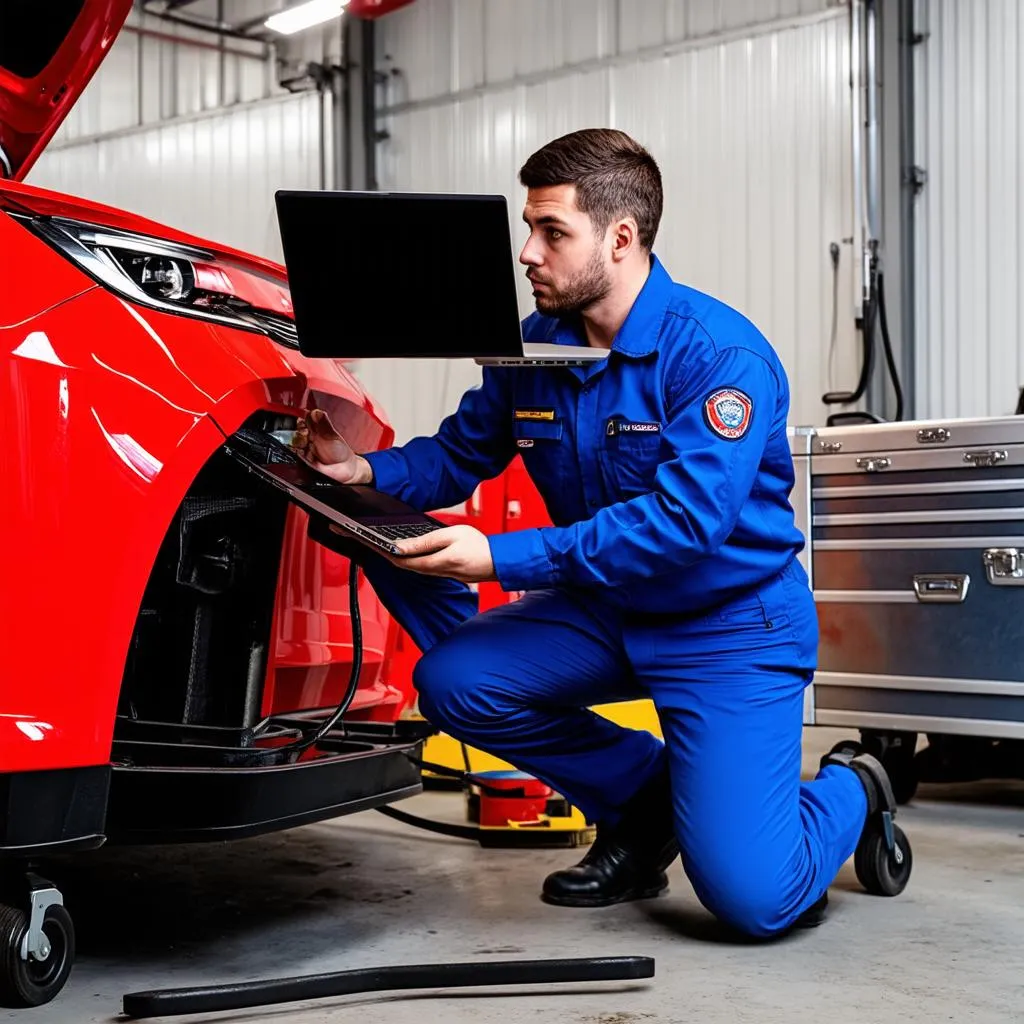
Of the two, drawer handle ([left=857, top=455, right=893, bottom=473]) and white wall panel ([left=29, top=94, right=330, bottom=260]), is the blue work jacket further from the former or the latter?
white wall panel ([left=29, top=94, right=330, bottom=260])

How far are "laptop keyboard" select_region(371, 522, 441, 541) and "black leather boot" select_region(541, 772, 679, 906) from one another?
0.64 meters

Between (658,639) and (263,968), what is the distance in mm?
757

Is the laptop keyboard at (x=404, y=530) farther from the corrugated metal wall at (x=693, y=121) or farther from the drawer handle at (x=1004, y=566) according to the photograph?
the corrugated metal wall at (x=693, y=121)

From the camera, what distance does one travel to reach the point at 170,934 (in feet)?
6.89

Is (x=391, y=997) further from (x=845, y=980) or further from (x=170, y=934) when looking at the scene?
(x=845, y=980)

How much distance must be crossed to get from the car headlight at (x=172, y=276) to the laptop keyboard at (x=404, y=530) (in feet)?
1.06

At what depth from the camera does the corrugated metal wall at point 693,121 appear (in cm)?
691

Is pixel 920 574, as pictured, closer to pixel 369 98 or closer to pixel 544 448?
pixel 544 448

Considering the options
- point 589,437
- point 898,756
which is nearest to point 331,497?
point 589,437

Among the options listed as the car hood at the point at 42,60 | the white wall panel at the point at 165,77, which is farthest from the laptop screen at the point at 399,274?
the white wall panel at the point at 165,77

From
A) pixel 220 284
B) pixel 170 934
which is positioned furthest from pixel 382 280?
pixel 170 934

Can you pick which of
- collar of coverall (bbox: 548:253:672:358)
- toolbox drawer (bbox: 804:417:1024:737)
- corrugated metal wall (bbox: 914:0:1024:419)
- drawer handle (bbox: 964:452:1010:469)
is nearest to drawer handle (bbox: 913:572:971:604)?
toolbox drawer (bbox: 804:417:1024:737)

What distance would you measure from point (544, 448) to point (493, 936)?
0.77m

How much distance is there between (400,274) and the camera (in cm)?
193
